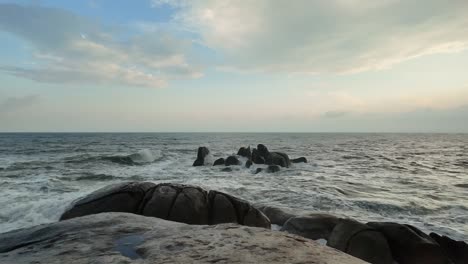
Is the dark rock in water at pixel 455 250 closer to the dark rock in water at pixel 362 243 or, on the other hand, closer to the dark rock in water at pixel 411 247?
the dark rock in water at pixel 411 247

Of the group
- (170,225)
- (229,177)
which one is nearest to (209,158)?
(229,177)

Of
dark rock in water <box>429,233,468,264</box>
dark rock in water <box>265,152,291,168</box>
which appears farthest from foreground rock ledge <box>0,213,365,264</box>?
dark rock in water <box>265,152,291,168</box>

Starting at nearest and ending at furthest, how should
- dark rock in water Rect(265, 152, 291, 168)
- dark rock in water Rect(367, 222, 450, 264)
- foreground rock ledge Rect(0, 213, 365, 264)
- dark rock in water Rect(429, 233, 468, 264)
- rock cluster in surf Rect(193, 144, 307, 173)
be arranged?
foreground rock ledge Rect(0, 213, 365, 264) → dark rock in water Rect(367, 222, 450, 264) → dark rock in water Rect(429, 233, 468, 264) → dark rock in water Rect(265, 152, 291, 168) → rock cluster in surf Rect(193, 144, 307, 173)

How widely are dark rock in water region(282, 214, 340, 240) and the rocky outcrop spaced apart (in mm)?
820

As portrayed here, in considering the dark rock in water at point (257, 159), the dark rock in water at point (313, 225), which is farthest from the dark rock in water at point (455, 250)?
the dark rock in water at point (257, 159)

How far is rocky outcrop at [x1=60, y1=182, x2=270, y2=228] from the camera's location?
25.2 ft

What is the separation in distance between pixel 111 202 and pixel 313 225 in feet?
16.9

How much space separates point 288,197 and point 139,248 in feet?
38.9

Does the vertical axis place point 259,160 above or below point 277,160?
below

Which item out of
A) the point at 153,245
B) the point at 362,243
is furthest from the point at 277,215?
the point at 153,245

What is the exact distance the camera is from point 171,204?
7.74m

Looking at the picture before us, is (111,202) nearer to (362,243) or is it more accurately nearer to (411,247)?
(362,243)

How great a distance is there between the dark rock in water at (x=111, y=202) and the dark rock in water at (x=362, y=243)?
4708 mm

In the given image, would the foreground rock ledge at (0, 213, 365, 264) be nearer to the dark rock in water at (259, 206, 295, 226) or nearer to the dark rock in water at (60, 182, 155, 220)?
the dark rock in water at (60, 182, 155, 220)
